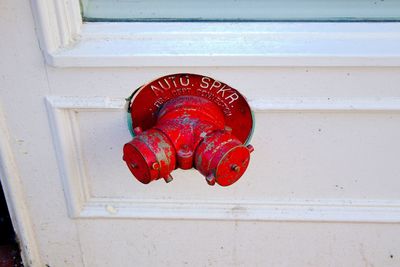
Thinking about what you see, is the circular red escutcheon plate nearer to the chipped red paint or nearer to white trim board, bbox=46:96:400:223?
the chipped red paint

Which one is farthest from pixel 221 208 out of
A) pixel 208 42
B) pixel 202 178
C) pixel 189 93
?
pixel 208 42

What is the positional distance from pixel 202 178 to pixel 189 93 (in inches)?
11.0

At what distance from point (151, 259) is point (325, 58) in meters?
0.83

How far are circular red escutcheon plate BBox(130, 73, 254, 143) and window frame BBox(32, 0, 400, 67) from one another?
67 mm

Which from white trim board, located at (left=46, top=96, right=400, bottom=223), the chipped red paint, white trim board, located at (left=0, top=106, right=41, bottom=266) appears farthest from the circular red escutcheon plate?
white trim board, located at (left=0, top=106, right=41, bottom=266)

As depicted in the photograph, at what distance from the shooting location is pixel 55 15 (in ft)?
3.45

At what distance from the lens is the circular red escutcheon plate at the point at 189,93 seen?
1.14 m

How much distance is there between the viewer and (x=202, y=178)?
4.30ft

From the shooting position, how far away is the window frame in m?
1.06

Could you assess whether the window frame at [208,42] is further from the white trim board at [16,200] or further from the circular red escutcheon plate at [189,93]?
the white trim board at [16,200]

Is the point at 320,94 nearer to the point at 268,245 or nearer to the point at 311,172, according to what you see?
the point at 311,172

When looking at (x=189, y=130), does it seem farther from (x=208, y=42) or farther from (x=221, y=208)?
(x=221, y=208)

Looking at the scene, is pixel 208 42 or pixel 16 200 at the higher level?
pixel 208 42

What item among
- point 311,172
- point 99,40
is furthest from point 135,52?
point 311,172
